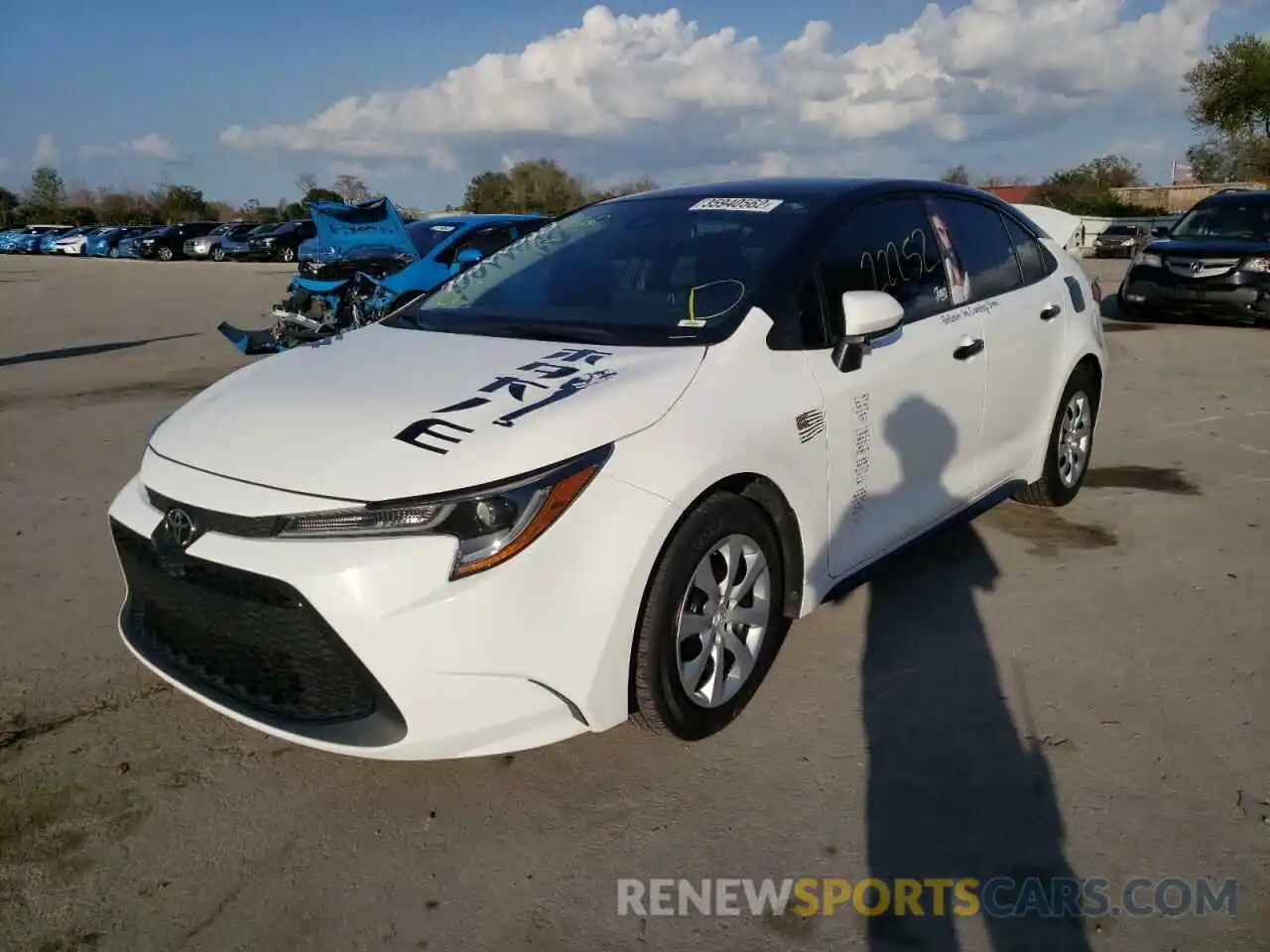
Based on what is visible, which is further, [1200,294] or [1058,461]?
[1200,294]

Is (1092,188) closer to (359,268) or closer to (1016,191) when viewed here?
(1016,191)

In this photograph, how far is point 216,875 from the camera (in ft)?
8.19

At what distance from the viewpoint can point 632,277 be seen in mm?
3627

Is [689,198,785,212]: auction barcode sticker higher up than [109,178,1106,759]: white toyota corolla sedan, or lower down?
higher up

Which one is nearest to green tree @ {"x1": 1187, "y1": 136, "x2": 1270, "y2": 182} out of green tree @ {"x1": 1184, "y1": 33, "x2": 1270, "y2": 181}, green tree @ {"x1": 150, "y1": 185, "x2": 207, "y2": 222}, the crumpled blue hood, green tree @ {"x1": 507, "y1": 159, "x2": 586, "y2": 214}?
green tree @ {"x1": 1184, "y1": 33, "x2": 1270, "y2": 181}

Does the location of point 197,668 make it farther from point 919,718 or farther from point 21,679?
point 919,718

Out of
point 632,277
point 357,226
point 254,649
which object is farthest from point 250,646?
point 357,226

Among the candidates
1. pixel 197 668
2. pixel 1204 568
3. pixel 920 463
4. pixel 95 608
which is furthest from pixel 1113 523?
pixel 95 608

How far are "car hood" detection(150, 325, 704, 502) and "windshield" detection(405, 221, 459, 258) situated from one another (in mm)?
10733

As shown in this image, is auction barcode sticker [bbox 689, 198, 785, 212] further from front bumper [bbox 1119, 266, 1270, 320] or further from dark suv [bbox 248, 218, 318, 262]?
dark suv [bbox 248, 218, 318, 262]

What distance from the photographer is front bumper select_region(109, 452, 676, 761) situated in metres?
2.36

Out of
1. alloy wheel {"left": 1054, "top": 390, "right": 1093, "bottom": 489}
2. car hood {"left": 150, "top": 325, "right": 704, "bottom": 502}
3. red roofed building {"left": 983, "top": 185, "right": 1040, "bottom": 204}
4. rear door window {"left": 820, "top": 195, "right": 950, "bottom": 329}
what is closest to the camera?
car hood {"left": 150, "top": 325, "right": 704, "bottom": 502}

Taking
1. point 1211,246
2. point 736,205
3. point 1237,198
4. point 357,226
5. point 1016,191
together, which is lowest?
point 1211,246

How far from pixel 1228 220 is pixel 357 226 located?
11.0m
